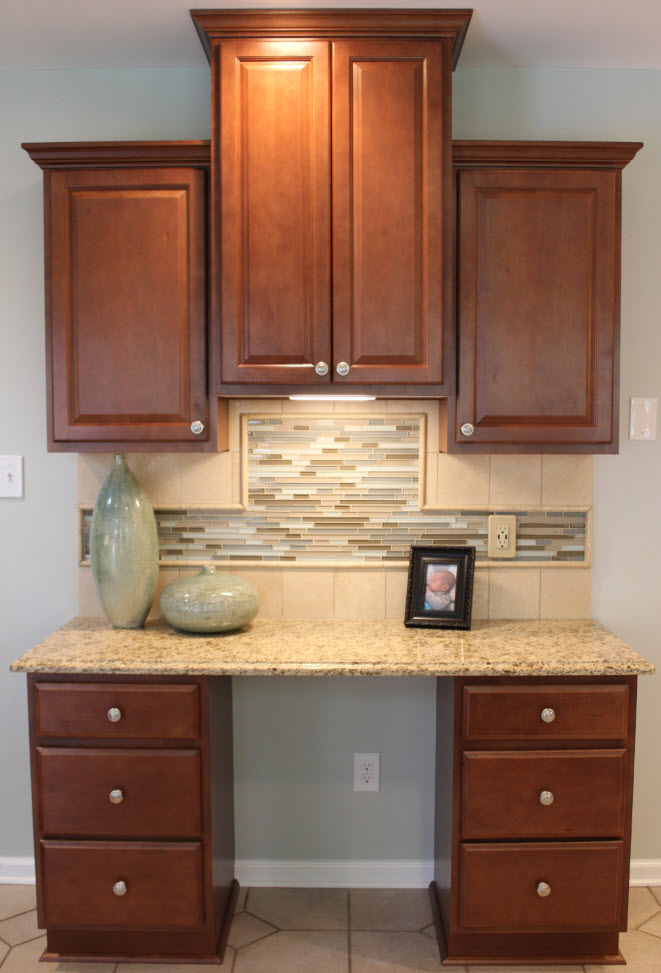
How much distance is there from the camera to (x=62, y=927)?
2.03m

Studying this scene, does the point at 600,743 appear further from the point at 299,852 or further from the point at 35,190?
the point at 35,190

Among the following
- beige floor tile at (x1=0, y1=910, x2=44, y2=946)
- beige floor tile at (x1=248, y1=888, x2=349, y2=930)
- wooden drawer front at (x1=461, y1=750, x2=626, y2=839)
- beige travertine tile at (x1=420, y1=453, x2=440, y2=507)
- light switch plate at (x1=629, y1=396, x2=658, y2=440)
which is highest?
light switch plate at (x1=629, y1=396, x2=658, y2=440)

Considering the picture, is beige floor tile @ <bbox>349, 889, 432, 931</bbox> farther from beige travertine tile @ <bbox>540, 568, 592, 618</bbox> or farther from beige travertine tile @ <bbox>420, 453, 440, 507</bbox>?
beige travertine tile @ <bbox>420, 453, 440, 507</bbox>

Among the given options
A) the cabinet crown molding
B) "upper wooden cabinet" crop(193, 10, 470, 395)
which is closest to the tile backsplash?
"upper wooden cabinet" crop(193, 10, 470, 395)

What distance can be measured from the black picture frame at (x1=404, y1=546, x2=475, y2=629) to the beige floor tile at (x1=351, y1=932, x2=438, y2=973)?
0.86 m

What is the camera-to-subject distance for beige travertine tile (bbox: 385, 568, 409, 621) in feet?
7.83

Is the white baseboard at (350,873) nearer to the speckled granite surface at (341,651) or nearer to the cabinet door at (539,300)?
the speckled granite surface at (341,651)

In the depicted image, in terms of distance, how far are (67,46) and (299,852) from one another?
8.09ft

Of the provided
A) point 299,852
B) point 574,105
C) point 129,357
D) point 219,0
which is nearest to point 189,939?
point 299,852

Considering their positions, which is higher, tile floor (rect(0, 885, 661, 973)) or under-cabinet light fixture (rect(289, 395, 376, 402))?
under-cabinet light fixture (rect(289, 395, 376, 402))

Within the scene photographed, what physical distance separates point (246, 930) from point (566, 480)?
1.60 metres

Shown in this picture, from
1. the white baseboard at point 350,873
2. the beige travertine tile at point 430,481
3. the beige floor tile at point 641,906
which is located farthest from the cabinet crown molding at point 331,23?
the beige floor tile at point 641,906

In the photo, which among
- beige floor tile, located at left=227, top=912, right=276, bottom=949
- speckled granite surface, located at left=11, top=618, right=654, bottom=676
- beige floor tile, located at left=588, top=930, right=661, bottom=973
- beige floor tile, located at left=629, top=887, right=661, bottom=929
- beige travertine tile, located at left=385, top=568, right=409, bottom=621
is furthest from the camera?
beige travertine tile, located at left=385, top=568, right=409, bottom=621

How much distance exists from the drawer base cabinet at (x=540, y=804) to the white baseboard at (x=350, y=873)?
0.43 m
